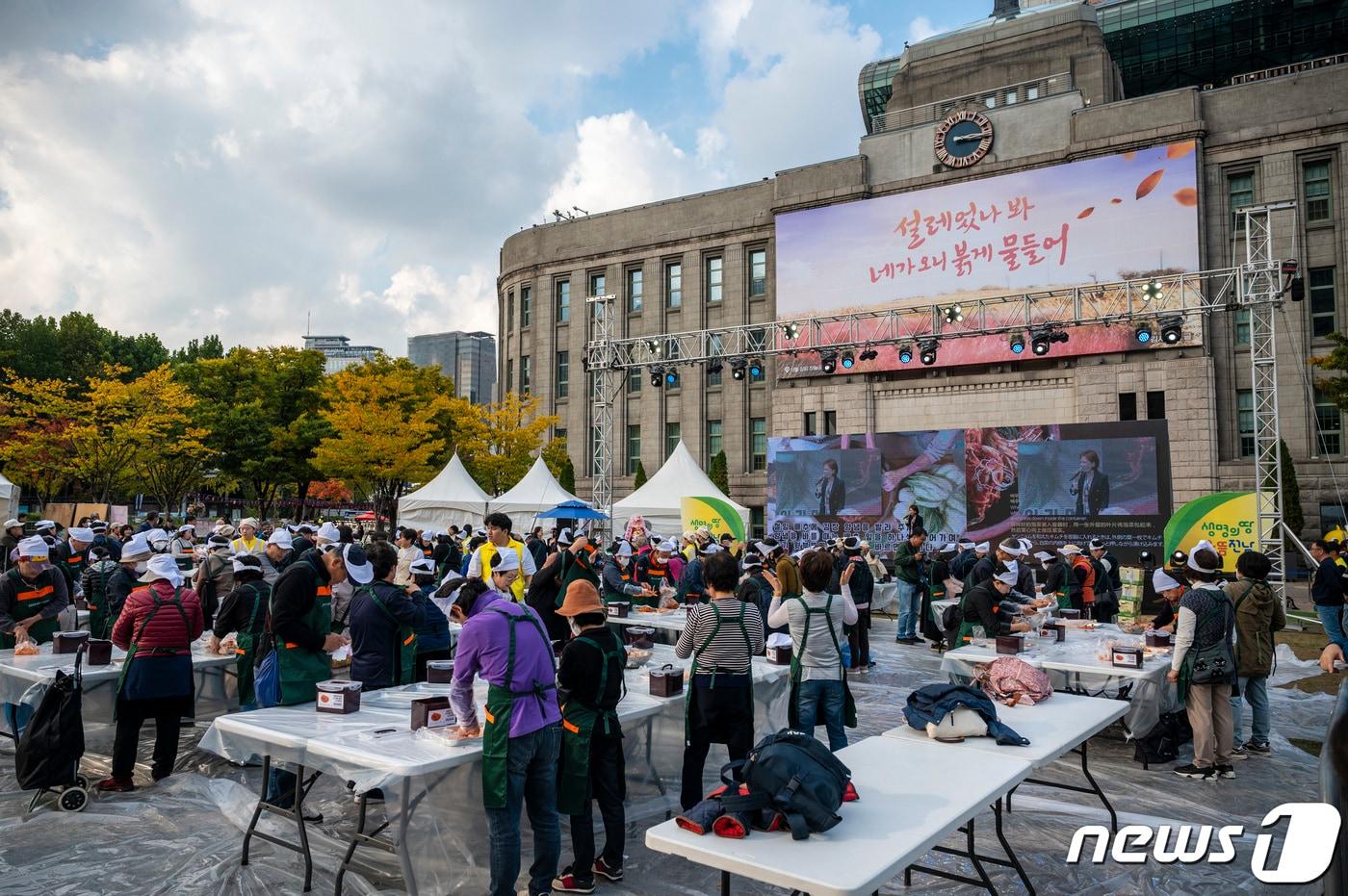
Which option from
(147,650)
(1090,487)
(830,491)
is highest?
(1090,487)

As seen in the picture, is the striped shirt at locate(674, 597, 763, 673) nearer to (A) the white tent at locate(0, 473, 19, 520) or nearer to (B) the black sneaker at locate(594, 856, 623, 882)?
(B) the black sneaker at locate(594, 856, 623, 882)

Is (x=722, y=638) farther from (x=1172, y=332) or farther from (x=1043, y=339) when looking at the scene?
(x=1172, y=332)

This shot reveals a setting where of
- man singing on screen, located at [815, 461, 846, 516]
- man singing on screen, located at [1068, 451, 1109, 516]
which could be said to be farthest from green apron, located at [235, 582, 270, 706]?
man singing on screen, located at [815, 461, 846, 516]

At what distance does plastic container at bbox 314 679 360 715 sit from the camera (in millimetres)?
6160

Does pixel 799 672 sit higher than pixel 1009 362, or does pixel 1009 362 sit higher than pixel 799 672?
pixel 1009 362

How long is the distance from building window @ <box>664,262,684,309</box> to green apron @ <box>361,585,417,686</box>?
118 ft

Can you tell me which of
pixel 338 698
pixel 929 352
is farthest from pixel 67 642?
pixel 929 352

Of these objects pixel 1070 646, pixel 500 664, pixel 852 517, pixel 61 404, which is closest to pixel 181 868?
pixel 500 664

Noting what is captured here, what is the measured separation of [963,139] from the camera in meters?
34.7

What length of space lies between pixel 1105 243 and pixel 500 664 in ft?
105

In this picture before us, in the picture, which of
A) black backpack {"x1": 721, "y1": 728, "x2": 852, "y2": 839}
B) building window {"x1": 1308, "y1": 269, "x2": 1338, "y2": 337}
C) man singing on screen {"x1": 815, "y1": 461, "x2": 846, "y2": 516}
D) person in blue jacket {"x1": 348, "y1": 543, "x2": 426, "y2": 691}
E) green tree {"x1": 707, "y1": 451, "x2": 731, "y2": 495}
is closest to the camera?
black backpack {"x1": 721, "y1": 728, "x2": 852, "y2": 839}

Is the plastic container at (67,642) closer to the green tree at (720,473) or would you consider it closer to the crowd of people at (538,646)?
the crowd of people at (538,646)

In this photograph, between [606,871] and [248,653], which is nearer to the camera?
[606,871]

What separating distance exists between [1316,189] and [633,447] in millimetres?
29271
